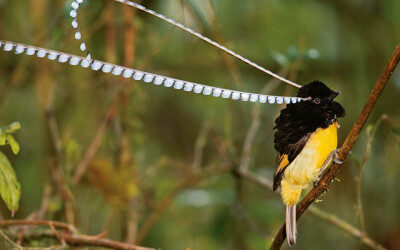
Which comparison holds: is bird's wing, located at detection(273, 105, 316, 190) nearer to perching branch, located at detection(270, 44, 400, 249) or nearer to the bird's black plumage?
the bird's black plumage

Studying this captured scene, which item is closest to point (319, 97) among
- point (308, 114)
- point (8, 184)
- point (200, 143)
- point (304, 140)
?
point (308, 114)

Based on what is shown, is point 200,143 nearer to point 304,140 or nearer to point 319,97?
point 304,140

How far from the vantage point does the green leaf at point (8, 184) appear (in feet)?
3.22

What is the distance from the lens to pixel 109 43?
220cm

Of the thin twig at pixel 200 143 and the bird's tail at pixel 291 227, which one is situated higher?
the thin twig at pixel 200 143

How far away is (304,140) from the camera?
97cm

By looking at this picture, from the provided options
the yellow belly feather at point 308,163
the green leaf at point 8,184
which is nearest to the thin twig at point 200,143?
the yellow belly feather at point 308,163

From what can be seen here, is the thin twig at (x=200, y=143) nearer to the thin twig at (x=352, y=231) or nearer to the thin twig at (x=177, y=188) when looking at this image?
the thin twig at (x=177, y=188)

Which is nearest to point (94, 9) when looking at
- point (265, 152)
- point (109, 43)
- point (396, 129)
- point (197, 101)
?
point (109, 43)

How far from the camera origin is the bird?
33.5 inches

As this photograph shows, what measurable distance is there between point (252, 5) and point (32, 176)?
140 cm

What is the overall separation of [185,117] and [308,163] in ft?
6.52

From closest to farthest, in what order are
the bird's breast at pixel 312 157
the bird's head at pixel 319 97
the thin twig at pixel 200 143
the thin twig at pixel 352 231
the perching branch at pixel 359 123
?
the perching branch at pixel 359 123 < the bird's head at pixel 319 97 < the bird's breast at pixel 312 157 < the thin twig at pixel 352 231 < the thin twig at pixel 200 143

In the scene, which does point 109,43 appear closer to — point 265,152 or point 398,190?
point 265,152
